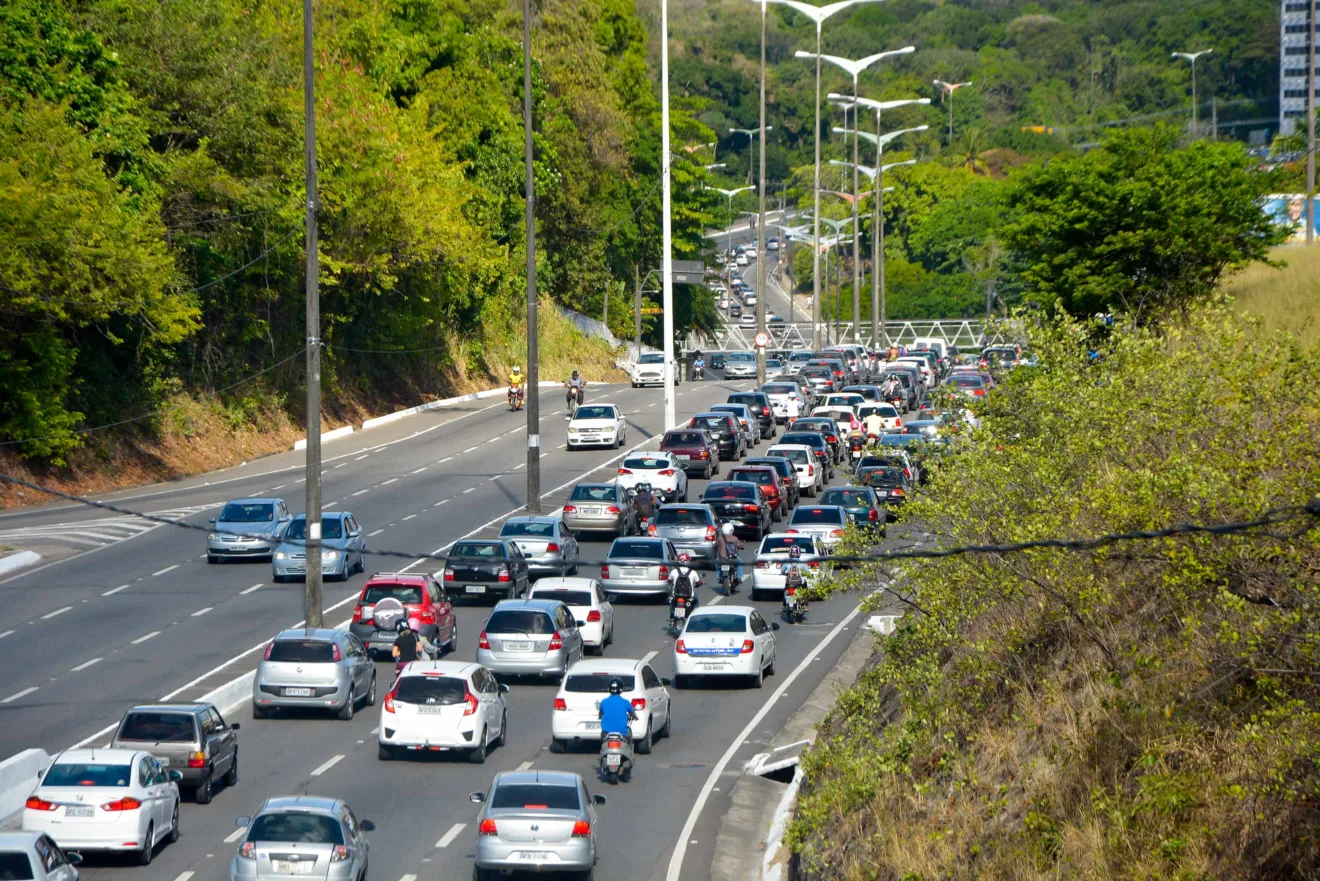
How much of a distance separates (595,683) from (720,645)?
14.6 feet

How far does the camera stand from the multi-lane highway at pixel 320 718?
815 inches

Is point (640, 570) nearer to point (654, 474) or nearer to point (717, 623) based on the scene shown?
point (717, 623)

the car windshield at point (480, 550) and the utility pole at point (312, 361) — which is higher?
the utility pole at point (312, 361)

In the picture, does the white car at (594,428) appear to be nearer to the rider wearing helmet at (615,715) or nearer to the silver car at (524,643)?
the silver car at (524,643)

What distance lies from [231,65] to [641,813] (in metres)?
38.4

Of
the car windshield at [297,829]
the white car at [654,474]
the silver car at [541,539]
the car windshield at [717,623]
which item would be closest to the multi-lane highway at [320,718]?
the car windshield at [717,623]

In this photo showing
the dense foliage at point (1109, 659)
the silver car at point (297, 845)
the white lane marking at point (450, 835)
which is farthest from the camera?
the white lane marking at point (450, 835)

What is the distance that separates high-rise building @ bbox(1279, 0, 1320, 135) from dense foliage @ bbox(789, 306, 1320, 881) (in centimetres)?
16320

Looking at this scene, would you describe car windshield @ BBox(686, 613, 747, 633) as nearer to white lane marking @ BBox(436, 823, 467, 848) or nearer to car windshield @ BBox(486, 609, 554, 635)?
car windshield @ BBox(486, 609, 554, 635)

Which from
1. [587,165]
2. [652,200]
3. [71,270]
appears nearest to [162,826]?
[71,270]

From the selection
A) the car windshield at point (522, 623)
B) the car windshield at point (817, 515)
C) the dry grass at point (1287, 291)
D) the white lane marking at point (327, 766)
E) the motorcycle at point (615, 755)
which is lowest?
the white lane marking at point (327, 766)

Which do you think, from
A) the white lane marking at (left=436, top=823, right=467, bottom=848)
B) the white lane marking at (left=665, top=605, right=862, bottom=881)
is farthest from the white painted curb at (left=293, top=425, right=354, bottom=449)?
the white lane marking at (left=436, top=823, right=467, bottom=848)

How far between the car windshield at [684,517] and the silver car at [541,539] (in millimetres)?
2174

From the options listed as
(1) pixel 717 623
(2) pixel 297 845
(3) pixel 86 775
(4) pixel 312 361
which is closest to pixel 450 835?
(2) pixel 297 845
